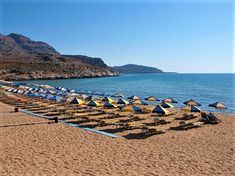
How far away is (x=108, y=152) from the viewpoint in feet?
44.7

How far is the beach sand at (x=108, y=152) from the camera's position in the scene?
441 inches

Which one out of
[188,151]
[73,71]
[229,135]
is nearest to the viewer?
[188,151]

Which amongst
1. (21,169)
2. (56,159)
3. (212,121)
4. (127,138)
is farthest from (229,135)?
(21,169)

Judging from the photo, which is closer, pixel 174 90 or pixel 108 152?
pixel 108 152

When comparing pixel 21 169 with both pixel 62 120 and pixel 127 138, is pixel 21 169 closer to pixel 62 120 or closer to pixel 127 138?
pixel 127 138

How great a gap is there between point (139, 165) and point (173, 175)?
165 centimetres

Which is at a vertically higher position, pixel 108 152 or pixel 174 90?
pixel 174 90

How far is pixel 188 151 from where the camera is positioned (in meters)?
14.1

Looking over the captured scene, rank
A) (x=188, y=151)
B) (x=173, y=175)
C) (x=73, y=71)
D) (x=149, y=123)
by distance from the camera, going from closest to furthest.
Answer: (x=173, y=175) < (x=188, y=151) < (x=149, y=123) < (x=73, y=71)

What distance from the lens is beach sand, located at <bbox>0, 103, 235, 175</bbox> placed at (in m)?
11.2

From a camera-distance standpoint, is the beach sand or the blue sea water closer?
the beach sand

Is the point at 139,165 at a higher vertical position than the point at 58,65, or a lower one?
lower

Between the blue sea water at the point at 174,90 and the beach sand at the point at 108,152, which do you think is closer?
the beach sand at the point at 108,152

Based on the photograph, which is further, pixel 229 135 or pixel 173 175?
pixel 229 135
